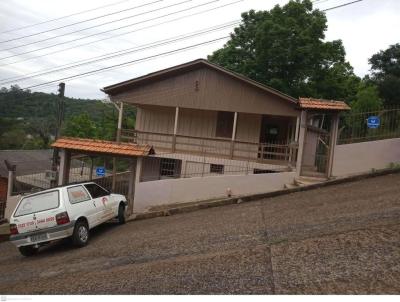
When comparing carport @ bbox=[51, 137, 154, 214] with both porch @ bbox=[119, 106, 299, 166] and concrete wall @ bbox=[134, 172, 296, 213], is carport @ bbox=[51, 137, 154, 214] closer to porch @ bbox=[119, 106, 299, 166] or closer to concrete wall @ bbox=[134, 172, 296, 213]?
concrete wall @ bbox=[134, 172, 296, 213]

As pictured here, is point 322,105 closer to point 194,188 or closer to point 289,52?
point 194,188

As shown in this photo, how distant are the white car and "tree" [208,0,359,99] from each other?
1846 cm

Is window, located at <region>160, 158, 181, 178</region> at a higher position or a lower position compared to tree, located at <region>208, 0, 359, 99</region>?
lower

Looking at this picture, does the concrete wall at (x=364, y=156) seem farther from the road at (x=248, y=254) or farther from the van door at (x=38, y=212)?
the van door at (x=38, y=212)

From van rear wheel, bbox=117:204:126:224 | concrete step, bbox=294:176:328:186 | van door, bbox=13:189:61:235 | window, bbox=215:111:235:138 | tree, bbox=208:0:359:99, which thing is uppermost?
tree, bbox=208:0:359:99

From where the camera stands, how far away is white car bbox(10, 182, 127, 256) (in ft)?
32.4

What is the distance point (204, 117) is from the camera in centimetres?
2064

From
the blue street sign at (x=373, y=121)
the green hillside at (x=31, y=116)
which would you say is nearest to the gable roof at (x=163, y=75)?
the blue street sign at (x=373, y=121)

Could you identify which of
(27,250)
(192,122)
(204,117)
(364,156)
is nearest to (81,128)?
(192,122)

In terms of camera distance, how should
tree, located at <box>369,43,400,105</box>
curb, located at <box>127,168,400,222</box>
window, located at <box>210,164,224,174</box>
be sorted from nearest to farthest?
curb, located at <box>127,168,400,222</box>
window, located at <box>210,164,224,174</box>
tree, located at <box>369,43,400,105</box>

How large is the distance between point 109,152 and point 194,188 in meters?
3.62

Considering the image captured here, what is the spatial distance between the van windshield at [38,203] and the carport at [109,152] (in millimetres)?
5024

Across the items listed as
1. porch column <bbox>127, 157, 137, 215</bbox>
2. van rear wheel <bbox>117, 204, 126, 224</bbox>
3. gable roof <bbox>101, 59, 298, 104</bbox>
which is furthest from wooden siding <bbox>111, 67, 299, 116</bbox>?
van rear wheel <bbox>117, 204, 126, 224</bbox>

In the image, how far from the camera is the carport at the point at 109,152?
1532 cm
